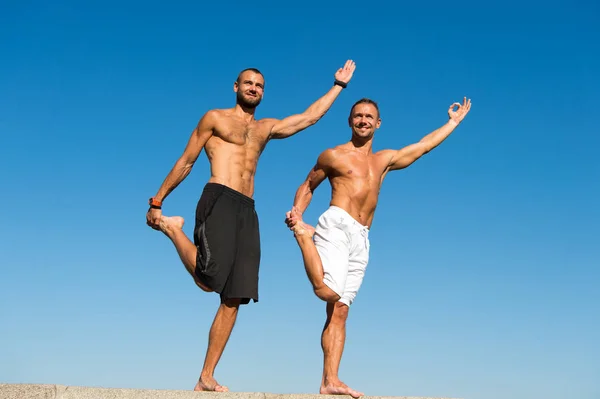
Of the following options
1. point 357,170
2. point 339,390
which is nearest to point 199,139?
point 357,170

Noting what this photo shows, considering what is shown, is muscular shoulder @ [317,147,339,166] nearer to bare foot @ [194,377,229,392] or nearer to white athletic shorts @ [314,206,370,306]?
white athletic shorts @ [314,206,370,306]

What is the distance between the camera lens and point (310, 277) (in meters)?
9.21

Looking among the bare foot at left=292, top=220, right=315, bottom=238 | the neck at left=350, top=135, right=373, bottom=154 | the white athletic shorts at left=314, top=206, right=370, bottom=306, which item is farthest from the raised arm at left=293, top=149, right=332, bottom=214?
the bare foot at left=292, top=220, right=315, bottom=238

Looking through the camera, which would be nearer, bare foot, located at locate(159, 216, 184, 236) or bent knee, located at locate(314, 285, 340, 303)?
bent knee, located at locate(314, 285, 340, 303)

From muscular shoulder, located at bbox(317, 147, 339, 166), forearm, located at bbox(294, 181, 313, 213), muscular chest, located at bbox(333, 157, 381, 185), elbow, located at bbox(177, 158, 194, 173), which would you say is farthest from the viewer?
forearm, located at bbox(294, 181, 313, 213)

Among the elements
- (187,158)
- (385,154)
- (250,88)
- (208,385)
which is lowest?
(208,385)

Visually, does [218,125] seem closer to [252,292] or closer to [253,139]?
[253,139]

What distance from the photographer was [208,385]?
8781mm

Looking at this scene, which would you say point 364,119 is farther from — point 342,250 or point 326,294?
point 326,294

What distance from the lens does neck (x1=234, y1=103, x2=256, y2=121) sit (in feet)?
32.3

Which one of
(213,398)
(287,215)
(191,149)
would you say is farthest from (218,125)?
(213,398)

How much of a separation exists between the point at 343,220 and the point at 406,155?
1461 mm

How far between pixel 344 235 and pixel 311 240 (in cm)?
42

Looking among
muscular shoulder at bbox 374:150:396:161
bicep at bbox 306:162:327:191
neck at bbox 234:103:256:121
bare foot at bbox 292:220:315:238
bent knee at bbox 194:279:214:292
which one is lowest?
bent knee at bbox 194:279:214:292
